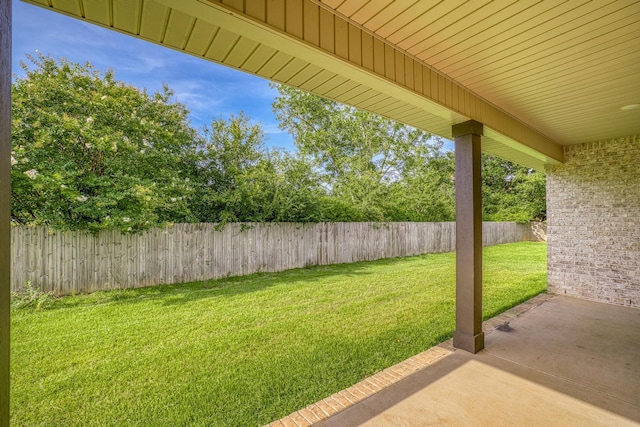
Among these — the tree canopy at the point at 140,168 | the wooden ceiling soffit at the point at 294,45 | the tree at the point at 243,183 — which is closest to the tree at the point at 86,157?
the tree canopy at the point at 140,168

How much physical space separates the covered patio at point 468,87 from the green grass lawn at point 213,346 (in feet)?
1.84

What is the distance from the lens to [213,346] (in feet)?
10.3

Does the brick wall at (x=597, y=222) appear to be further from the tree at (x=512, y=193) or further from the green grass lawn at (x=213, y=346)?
the tree at (x=512, y=193)

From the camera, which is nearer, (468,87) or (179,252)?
(468,87)

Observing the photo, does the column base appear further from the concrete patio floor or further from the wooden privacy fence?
the wooden privacy fence

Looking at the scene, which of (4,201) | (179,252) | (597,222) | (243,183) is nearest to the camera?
(4,201)

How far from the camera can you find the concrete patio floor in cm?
205

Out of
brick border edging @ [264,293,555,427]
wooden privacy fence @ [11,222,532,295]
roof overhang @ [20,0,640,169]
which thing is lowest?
brick border edging @ [264,293,555,427]

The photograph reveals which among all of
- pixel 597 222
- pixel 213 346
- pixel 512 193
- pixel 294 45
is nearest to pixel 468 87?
Result: pixel 294 45

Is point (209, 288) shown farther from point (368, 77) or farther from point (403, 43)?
point (403, 43)

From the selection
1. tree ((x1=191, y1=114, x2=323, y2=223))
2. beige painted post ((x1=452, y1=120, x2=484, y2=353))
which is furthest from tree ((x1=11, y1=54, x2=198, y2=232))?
beige painted post ((x1=452, y1=120, x2=484, y2=353))

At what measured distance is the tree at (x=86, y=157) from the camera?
4.83 metres

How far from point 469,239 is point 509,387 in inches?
51.8

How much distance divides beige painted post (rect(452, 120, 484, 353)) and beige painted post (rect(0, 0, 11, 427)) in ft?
10.7
